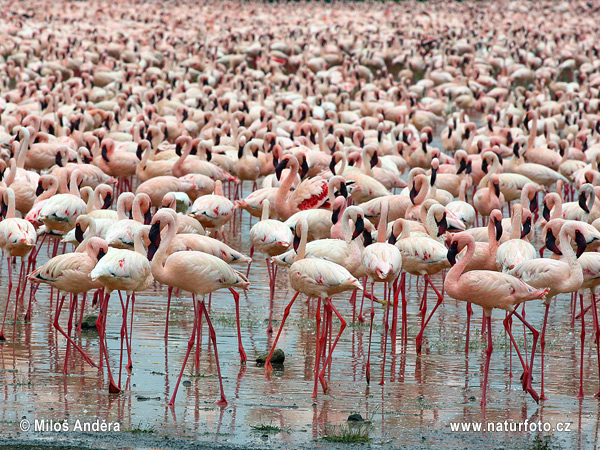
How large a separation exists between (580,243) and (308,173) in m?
7.27

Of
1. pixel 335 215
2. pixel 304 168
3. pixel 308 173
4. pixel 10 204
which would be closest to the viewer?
pixel 335 215

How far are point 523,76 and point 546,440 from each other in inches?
1002

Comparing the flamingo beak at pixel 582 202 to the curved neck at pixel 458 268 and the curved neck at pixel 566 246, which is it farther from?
the curved neck at pixel 458 268

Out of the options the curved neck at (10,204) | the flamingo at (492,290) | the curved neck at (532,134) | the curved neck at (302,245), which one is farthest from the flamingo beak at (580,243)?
the curved neck at (532,134)

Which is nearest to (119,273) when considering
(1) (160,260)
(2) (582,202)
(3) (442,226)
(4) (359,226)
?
(1) (160,260)

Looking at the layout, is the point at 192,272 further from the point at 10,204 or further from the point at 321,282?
the point at 10,204

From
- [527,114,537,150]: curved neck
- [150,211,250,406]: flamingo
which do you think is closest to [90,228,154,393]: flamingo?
[150,211,250,406]: flamingo

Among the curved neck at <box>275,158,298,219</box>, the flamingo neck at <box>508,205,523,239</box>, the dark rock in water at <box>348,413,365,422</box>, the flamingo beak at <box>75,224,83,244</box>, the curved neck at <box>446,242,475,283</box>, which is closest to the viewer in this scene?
the dark rock in water at <box>348,413,365,422</box>

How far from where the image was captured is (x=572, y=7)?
2142 inches

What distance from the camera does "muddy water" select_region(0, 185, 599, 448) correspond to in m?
6.52

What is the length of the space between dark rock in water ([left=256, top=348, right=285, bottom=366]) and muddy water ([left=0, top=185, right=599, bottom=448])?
0.08 meters

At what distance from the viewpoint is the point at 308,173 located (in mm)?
14883

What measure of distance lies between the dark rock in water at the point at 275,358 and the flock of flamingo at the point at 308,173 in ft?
0.49

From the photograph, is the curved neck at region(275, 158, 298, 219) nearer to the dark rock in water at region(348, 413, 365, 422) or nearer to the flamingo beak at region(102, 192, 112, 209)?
the flamingo beak at region(102, 192, 112, 209)
